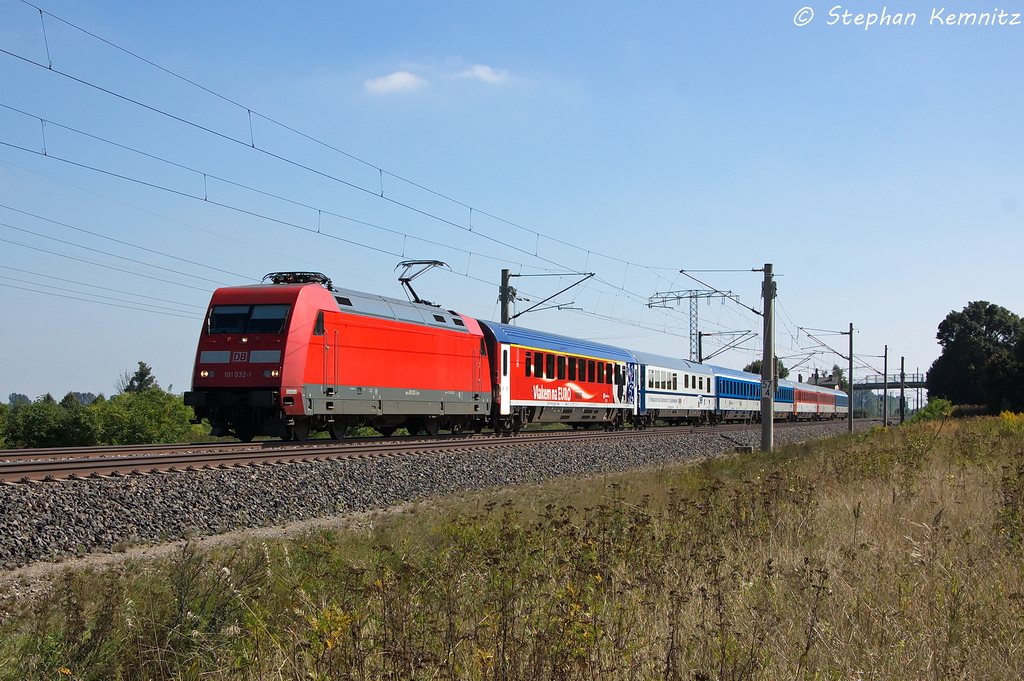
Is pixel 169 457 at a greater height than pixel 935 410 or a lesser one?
greater

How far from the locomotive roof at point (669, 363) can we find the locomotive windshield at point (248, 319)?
2174 centimetres

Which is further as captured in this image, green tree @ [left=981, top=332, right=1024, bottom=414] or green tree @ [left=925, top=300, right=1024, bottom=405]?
green tree @ [left=925, top=300, right=1024, bottom=405]

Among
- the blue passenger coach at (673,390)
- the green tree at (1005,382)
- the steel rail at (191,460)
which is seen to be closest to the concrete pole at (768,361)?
the steel rail at (191,460)

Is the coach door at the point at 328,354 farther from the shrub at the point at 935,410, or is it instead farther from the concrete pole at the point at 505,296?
the shrub at the point at 935,410

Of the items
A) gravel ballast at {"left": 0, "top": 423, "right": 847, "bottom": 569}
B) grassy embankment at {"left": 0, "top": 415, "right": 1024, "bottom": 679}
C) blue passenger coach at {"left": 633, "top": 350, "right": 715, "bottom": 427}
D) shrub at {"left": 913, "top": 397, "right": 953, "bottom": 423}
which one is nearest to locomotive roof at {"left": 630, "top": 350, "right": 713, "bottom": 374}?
blue passenger coach at {"left": 633, "top": 350, "right": 715, "bottom": 427}

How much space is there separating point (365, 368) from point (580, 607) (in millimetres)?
15374

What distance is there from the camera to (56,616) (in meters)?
6.27

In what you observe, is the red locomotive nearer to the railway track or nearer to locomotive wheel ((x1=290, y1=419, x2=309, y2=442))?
locomotive wheel ((x1=290, y1=419, x2=309, y2=442))

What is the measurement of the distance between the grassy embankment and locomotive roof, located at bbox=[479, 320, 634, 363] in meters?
18.0

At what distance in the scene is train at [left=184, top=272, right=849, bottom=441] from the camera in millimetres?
18125

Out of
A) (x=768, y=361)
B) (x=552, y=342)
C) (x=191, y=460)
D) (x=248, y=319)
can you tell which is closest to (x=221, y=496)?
(x=191, y=460)

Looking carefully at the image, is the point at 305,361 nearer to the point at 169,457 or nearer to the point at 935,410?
the point at 169,457

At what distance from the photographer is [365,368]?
19969mm

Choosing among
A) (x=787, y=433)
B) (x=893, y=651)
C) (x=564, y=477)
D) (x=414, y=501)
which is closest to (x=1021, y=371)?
(x=787, y=433)
